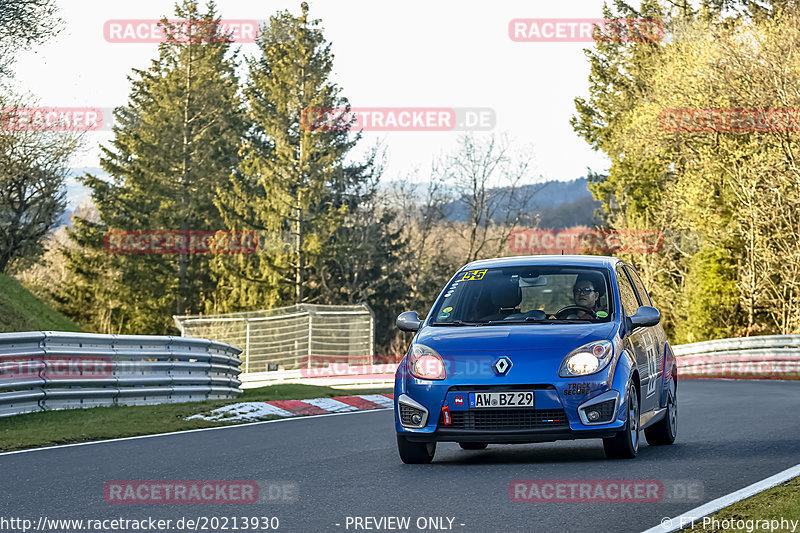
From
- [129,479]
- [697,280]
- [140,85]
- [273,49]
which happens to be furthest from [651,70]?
[129,479]

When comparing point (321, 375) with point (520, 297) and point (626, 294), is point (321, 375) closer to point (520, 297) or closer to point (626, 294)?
point (626, 294)

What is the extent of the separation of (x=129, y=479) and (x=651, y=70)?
53.8 metres

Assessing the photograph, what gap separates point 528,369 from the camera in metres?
8.69

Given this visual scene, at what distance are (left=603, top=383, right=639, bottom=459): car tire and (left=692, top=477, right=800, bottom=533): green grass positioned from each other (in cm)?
183

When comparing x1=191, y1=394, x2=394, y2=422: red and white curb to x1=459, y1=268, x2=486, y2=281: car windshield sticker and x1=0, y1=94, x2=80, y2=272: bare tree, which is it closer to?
x1=459, y1=268, x2=486, y2=281: car windshield sticker

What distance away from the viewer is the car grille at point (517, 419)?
28.4ft

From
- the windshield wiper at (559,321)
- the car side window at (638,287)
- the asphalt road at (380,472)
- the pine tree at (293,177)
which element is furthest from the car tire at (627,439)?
the pine tree at (293,177)

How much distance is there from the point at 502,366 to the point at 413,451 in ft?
3.72

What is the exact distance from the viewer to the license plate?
866 centimetres

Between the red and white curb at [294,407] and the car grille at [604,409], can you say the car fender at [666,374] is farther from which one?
the red and white curb at [294,407]

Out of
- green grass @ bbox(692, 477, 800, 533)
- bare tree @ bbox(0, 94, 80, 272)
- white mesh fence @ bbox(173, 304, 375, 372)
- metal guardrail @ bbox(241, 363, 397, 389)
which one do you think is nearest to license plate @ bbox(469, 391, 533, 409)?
green grass @ bbox(692, 477, 800, 533)

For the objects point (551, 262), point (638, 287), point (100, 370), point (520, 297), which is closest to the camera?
point (520, 297)

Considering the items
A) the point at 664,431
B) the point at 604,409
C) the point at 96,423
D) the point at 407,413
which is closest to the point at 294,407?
the point at 96,423

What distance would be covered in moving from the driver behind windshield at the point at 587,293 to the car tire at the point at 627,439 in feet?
2.79
